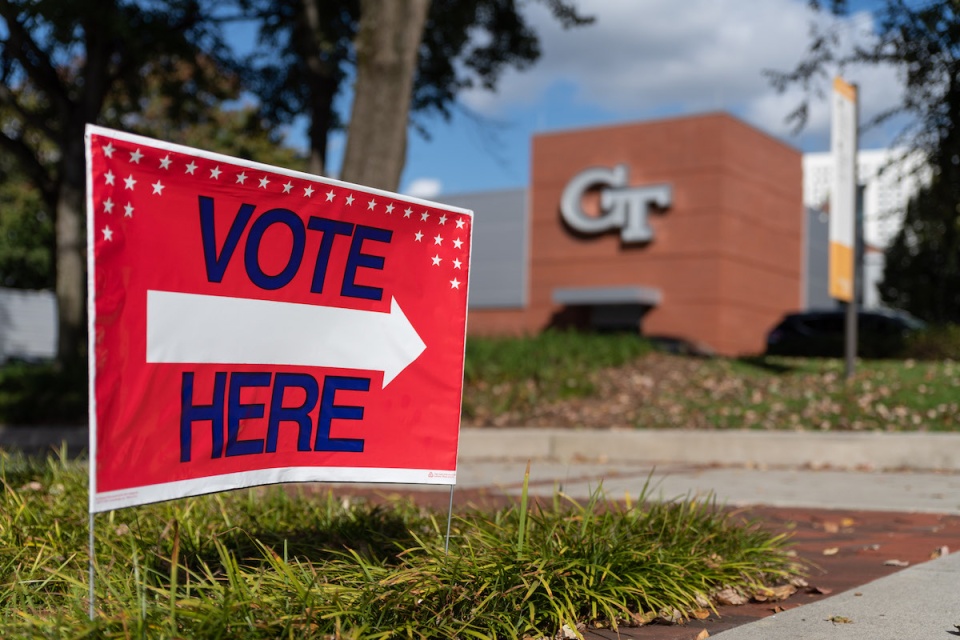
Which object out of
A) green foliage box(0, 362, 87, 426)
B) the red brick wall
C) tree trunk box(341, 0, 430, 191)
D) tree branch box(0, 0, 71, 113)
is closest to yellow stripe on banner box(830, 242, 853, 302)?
tree trunk box(341, 0, 430, 191)

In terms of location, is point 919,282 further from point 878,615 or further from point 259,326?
point 259,326

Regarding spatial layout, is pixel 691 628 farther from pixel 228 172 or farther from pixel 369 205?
pixel 228 172

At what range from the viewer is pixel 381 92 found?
35.9ft

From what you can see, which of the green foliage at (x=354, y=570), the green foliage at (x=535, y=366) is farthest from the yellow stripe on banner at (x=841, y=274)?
the green foliage at (x=354, y=570)

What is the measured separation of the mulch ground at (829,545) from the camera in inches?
140

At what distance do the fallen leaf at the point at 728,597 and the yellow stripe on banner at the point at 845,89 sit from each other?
1008cm

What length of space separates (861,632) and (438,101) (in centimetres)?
1684

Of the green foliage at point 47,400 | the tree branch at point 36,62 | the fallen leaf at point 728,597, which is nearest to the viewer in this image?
the fallen leaf at point 728,597

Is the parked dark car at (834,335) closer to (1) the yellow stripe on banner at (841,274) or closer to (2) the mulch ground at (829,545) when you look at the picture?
(1) the yellow stripe on banner at (841,274)

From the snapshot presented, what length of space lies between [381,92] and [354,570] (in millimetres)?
8151

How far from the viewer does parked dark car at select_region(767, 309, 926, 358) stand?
54.4ft

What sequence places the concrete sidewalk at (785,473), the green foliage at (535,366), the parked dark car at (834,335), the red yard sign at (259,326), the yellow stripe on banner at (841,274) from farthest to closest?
the parked dark car at (834,335) < the green foliage at (535,366) < the yellow stripe on banner at (841,274) < the concrete sidewalk at (785,473) < the red yard sign at (259,326)

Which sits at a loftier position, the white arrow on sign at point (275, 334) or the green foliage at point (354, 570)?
the white arrow on sign at point (275, 334)

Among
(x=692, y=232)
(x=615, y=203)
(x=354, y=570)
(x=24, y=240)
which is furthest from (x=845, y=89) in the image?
(x=24, y=240)
